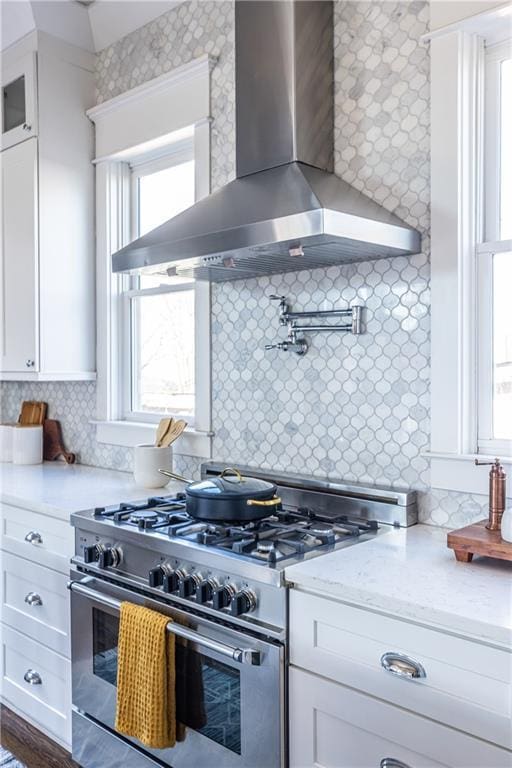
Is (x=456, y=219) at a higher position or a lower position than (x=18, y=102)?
lower

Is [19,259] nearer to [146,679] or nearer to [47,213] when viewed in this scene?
[47,213]

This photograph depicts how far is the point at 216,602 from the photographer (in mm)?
1696

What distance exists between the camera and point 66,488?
8.83ft

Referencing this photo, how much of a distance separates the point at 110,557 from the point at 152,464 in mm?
622

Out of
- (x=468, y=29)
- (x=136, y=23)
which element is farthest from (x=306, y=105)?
(x=136, y=23)

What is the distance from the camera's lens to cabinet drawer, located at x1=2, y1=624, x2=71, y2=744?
2.36m

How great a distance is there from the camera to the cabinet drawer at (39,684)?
2.36 m

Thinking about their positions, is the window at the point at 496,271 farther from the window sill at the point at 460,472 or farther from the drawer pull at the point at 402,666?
the drawer pull at the point at 402,666

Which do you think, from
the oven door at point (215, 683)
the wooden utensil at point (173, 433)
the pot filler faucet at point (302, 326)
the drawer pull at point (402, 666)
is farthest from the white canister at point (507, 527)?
the wooden utensil at point (173, 433)

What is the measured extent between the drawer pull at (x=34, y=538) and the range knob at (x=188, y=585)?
863mm

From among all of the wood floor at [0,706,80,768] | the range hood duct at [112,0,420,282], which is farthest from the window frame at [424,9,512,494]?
the wood floor at [0,706,80,768]

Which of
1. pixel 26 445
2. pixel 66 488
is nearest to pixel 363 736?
pixel 66 488

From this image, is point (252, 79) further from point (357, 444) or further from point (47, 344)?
point (47, 344)

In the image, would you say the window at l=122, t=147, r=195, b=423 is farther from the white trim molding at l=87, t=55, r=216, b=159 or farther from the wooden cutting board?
the wooden cutting board
